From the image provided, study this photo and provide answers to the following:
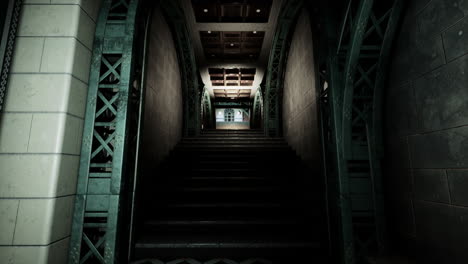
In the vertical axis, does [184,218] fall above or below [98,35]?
below

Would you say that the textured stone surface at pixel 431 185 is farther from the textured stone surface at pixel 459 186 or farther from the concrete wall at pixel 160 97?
the concrete wall at pixel 160 97

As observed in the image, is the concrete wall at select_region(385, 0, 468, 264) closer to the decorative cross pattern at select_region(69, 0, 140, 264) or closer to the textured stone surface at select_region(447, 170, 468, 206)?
the textured stone surface at select_region(447, 170, 468, 206)

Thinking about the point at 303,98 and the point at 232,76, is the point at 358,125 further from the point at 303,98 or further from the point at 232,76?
the point at 232,76

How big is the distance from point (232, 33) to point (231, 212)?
23.6 feet

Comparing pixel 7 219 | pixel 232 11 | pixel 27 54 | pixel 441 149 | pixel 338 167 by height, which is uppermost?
pixel 232 11

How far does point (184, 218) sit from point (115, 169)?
173 centimetres

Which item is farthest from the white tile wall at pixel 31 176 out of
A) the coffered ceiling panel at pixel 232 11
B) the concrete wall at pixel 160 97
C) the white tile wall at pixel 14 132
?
the coffered ceiling panel at pixel 232 11

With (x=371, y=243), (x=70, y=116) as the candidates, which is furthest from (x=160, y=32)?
(x=371, y=243)

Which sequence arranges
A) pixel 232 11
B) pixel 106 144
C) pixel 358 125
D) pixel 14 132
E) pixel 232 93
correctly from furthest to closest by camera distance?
pixel 232 93 → pixel 232 11 → pixel 358 125 → pixel 106 144 → pixel 14 132

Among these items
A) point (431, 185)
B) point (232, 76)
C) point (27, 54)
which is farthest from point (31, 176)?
point (232, 76)

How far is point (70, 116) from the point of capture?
2805 millimetres

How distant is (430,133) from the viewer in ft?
8.21

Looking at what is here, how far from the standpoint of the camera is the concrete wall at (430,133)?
2.18 m

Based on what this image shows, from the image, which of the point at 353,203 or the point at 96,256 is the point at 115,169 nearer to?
the point at 96,256
